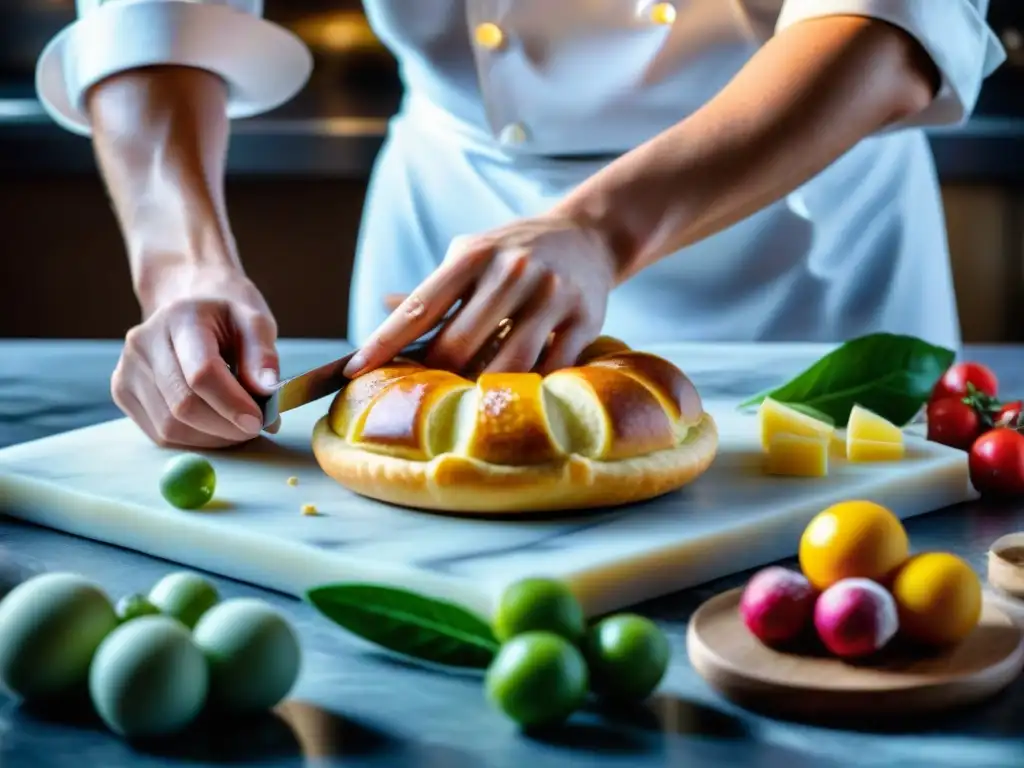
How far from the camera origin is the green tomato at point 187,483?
1.36m

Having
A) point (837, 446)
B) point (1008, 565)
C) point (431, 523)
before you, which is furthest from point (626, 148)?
point (1008, 565)

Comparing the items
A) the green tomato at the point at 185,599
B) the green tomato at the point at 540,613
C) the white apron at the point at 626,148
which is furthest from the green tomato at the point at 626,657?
the white apron at the point at 626,148

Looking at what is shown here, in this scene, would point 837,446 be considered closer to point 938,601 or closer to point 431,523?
point 431,523

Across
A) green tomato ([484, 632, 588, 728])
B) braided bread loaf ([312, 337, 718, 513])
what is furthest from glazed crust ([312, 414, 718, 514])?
green tomato ([484, 632, 588, 728])

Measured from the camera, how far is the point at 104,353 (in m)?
2.32

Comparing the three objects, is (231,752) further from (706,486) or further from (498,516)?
(706,486)

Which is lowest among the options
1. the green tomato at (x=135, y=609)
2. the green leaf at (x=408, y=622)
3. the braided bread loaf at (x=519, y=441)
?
the braided bread loaf at (x=519, y=441)

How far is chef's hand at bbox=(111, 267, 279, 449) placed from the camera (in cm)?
152

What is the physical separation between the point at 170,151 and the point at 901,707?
133 cm

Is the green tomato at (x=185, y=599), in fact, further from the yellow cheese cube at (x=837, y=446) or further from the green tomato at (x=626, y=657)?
the yellow cheese cube at (x=837, y=446)

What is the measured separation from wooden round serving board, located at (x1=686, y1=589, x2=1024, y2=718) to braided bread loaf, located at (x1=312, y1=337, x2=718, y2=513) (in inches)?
13.0

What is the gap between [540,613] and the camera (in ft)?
3.07

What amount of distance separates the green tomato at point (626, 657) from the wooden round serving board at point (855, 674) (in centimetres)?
6

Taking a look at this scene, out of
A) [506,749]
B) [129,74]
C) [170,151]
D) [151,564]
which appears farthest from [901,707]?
[129,74]
